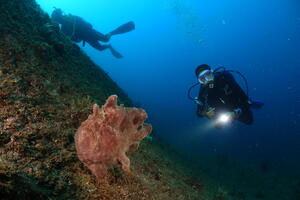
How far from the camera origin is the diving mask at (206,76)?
7.71m

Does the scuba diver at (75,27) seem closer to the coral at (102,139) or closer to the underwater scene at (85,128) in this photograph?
the underwater scene at (85,128)

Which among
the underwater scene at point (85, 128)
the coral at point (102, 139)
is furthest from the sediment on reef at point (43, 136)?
the coral at point (102, 139)

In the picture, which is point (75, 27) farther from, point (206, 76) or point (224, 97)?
point (224, 97)

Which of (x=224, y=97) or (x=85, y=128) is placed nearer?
(x=85, y=128)

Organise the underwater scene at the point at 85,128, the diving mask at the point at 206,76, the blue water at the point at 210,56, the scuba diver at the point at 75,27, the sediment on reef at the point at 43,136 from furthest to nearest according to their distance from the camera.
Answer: the blue water at the point at 210,56 < the scuba diver at the point at 75,27 < the diving mask at the point at 206,76 < the underwater scene at the point at 85,128 < the sediment on reef at the point at 43,136

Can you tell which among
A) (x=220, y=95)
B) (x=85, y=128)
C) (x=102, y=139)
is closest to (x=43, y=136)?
(x=85, y=128)

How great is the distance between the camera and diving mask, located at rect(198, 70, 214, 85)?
25.3ft

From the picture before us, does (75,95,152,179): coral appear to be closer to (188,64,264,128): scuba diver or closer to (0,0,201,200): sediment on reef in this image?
(0,0,201,200): sediment on reef

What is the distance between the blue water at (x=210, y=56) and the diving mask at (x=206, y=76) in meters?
19.8

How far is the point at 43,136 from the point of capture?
2939mm

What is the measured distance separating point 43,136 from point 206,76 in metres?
6.07

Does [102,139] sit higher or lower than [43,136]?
higher

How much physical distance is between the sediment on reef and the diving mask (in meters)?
3.63

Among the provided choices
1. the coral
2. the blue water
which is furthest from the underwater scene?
the blue water
